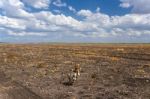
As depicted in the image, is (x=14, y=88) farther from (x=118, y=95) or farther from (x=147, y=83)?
(x=147, y=83)

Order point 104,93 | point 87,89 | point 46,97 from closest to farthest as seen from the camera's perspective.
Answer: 1. point 46,97
2. point 104,93
3. point 87,89

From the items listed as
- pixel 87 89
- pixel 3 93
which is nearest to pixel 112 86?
pixel 87 89

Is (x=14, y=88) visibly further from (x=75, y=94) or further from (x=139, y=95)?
(x=139, y=95)

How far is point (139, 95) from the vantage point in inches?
799

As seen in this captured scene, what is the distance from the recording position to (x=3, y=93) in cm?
1981

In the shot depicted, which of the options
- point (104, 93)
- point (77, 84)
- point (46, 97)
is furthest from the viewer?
point (77, 84)

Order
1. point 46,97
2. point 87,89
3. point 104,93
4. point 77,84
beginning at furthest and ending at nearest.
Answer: point 77,84 → point 87,89 → point 104,93 → point 46,97

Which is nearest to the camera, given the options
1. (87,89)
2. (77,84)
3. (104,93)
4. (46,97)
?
(46,97)

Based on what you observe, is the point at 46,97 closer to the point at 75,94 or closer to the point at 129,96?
the point at 75,94

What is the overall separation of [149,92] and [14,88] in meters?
9.68

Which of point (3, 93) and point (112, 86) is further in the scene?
point (112, 86)

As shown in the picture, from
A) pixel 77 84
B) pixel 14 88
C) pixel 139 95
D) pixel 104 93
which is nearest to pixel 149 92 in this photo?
pixel 139 95

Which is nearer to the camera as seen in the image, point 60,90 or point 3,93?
point 3,93

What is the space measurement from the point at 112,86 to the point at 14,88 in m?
7.75
